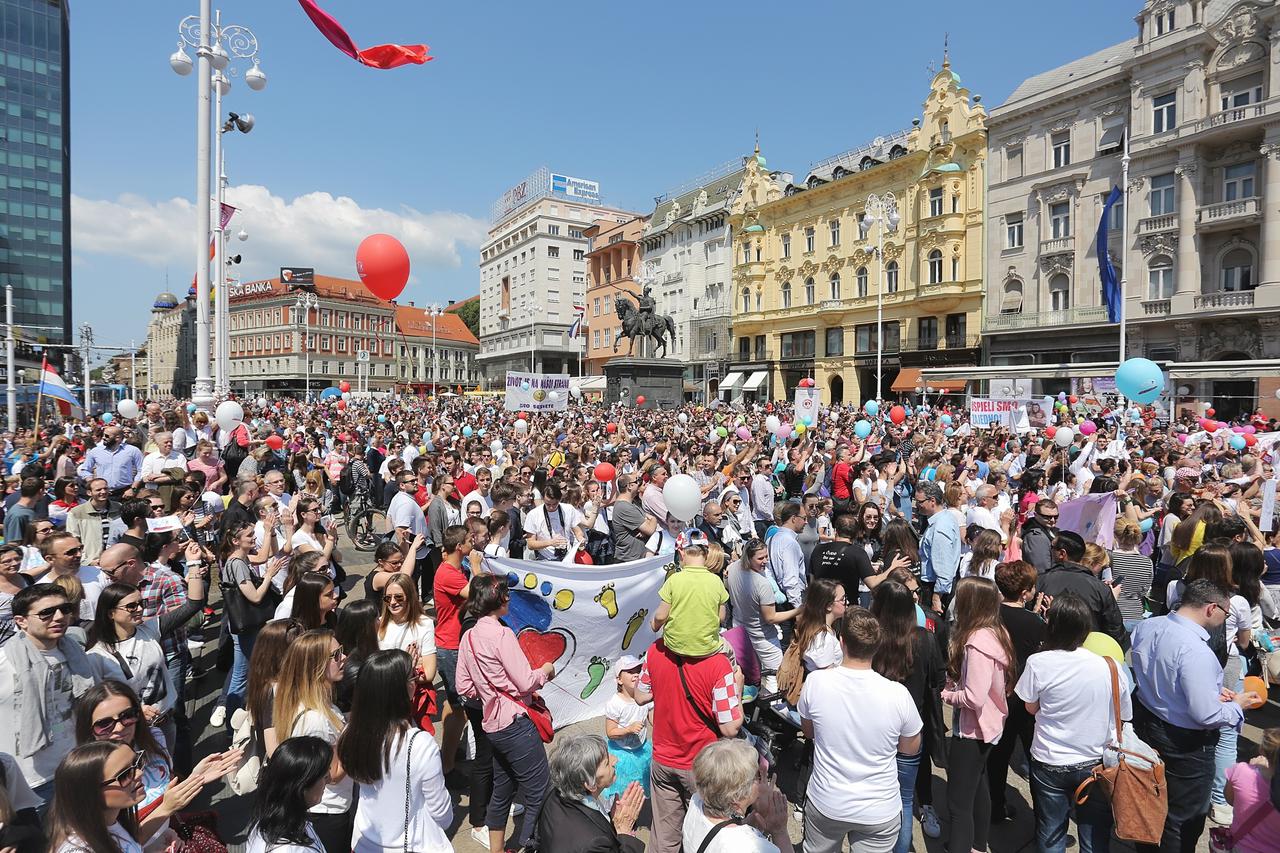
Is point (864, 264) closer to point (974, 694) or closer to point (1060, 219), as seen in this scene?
point (1060, 219)

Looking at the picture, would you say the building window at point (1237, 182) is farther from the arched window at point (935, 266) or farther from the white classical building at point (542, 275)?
the white classical building at point (542, 275)

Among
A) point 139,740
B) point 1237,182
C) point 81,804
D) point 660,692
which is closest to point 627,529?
point 660,692

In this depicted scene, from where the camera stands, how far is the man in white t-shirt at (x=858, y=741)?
3.08 metres

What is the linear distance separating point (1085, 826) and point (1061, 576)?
1.65 m

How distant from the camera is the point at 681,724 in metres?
3.70

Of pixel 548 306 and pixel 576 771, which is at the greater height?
pixel 548 306

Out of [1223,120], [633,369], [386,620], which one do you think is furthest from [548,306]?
[386,620]

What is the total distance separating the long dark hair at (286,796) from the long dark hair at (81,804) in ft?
1.41

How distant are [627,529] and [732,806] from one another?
203 inches

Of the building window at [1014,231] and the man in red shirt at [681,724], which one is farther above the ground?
the building window at [1014,231]

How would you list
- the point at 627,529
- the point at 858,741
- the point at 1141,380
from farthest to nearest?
the point at 1141,380, the point at 627,529, the point at 858,741

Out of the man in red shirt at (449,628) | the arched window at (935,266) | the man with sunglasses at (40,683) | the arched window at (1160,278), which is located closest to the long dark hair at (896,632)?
the man in red shirt at (449,628)

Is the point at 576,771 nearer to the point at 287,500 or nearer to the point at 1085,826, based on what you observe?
the point at 1085,826

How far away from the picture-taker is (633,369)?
36.2 metres
